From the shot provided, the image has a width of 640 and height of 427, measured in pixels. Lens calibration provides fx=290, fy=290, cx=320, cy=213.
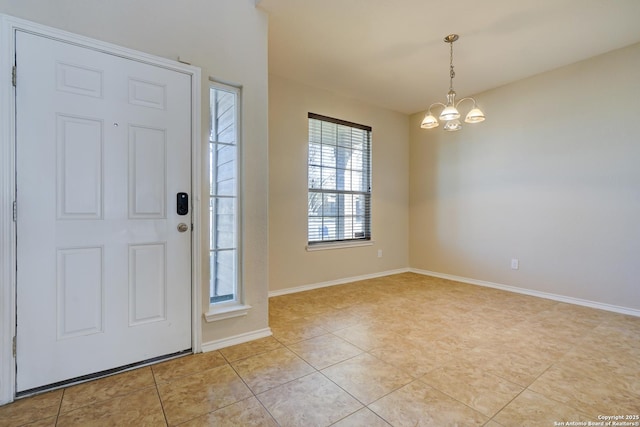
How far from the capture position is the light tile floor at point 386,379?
1457 mm

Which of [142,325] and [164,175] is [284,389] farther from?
[164,175]

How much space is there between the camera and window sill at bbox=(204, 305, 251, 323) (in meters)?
2.13

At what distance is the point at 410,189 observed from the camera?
4.99 meters

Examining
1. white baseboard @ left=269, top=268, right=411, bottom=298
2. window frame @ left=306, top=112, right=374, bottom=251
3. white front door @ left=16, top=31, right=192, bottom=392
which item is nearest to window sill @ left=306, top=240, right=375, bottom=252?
window frame @ left=306, top=112, right=374, bottom=251

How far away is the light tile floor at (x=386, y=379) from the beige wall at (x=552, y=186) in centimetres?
66

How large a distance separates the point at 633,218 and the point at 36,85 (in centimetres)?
494

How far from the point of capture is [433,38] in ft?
9.13

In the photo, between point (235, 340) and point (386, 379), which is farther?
point (235, 340)

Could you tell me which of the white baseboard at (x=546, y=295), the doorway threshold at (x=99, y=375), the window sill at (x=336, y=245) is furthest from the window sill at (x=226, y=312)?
the white baseboard at (x=546, y=295)

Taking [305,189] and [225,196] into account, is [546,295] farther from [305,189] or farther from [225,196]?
[225,196]

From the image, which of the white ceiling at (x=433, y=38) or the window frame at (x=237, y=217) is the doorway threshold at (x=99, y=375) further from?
the white ceiling at (x=433, y=38)

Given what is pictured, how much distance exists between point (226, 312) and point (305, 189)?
6.57 ft

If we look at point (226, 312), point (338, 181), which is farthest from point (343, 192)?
point (226, 312)

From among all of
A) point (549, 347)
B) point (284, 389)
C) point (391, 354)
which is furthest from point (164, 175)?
point (549, 347)
